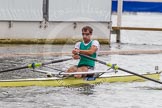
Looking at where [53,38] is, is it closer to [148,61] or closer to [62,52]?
[62,52]

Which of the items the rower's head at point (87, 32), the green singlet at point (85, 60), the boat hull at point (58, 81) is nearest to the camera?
the boat hull at point (58, 81)

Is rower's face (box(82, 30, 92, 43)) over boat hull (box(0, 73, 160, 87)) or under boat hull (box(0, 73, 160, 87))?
over

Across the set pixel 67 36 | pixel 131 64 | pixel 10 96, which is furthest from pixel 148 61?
pixel 10 96

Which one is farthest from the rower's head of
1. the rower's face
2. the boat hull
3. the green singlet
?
the boat hull

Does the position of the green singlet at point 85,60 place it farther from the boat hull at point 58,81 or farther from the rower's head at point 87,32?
the boat hull at point 58,81

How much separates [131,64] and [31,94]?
359 inches

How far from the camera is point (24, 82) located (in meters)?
16.0

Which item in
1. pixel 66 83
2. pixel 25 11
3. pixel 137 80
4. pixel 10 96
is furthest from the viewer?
pixel 25 11

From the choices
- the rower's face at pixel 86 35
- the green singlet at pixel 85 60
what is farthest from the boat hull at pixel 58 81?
the rower's face at pixel 86 35

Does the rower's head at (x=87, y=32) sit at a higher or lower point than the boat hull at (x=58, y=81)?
higher

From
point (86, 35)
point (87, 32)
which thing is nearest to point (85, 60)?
point (86, 35)

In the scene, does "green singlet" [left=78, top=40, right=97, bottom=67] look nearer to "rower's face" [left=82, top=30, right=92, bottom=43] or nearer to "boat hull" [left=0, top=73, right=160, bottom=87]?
"rower's face" [left=82, top=30, right=92, bottom=43]

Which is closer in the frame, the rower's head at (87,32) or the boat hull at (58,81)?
the boat hull at (58,81)

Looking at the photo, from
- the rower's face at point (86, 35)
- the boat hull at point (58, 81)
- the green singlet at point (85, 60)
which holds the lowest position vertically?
the boat hull at point (58, 81)
